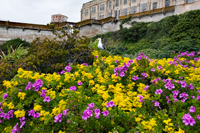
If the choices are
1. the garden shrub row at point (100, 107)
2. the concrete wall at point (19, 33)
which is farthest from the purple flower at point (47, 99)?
the concrete wall at point (19, 33)

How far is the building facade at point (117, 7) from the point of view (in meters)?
28.0

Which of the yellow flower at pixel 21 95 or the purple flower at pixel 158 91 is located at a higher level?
the purple flower at pixel 158 91

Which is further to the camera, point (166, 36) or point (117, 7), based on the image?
point (117, 7)

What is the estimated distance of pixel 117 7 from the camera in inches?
1342

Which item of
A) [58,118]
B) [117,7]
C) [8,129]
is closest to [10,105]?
[8,129]

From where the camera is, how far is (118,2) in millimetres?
33781

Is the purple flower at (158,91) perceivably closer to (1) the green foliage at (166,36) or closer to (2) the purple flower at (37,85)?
(2) the purple flower at (37,85)

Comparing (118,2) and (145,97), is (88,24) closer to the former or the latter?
(118,2)

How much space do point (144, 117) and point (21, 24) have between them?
24.0 metres

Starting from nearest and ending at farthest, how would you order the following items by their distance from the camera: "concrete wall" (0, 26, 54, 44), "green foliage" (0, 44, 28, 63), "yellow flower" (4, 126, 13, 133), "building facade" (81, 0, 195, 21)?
"yellow flower" (4, 126, 13, 133), "green foliage" (0, 44, 28, 63), "concrete wall" (0, 26, 54, 44), "building facade" (81, 0, 195, 21)

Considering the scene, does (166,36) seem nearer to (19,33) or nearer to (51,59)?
(51,59)

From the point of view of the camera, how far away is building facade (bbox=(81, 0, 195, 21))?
1102 inches

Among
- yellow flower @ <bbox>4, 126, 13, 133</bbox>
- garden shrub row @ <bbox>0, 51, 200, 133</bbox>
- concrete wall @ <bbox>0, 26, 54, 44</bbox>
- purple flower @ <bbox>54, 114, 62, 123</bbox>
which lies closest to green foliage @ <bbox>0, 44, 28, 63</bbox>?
garden shrub row @ <bbox>0, 51, 200, 133</bbox>

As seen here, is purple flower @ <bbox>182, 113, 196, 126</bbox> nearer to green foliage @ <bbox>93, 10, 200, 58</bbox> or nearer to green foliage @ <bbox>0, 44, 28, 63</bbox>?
green foliage @ <bbox>0, 44, 28, 63</bbox>
